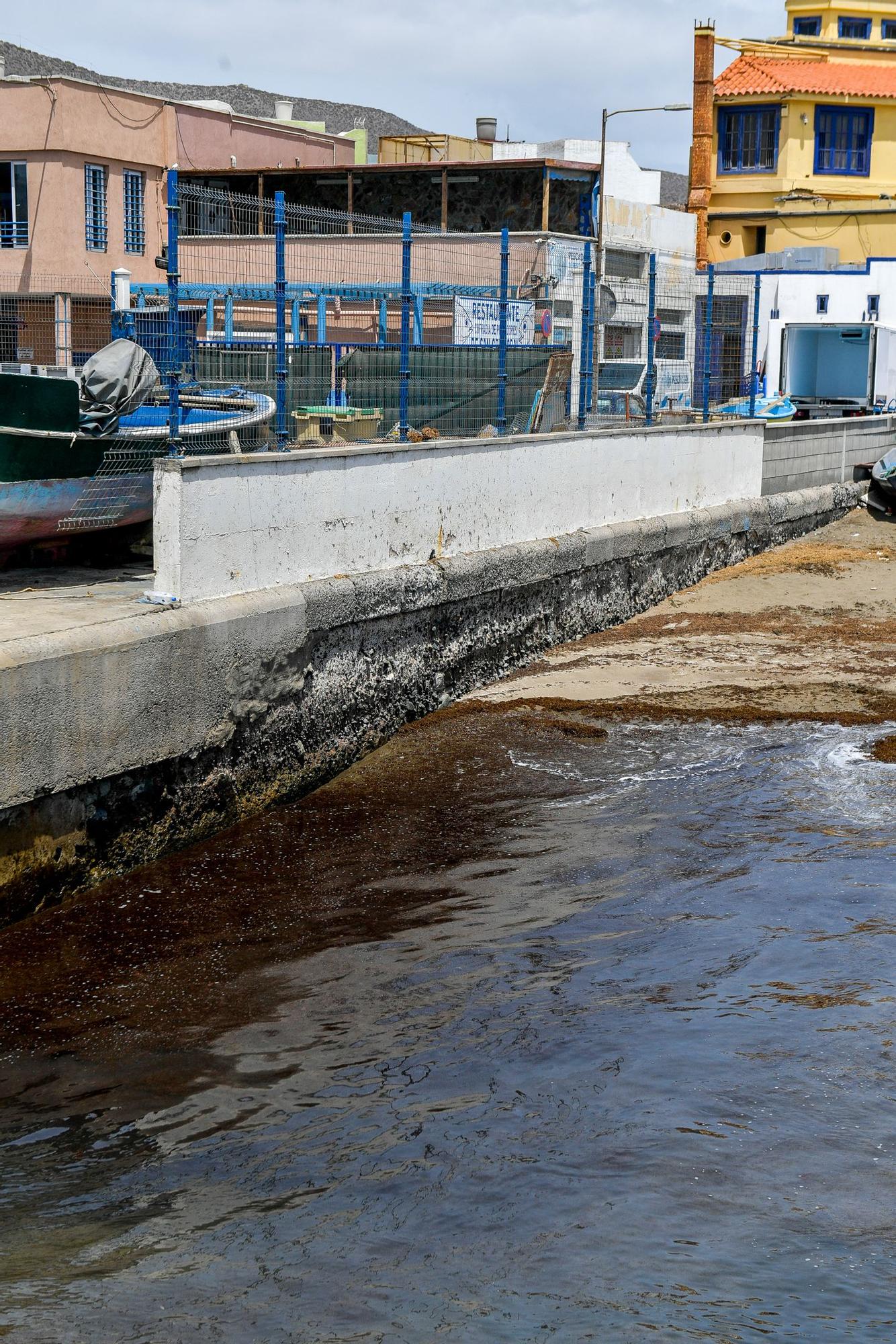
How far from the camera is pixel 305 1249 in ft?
12.6

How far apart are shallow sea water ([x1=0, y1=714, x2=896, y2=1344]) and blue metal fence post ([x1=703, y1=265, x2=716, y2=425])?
26.4 feet

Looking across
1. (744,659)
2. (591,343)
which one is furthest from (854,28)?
(744,659)

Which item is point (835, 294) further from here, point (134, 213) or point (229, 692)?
point (229, 692)

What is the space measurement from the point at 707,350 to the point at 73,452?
8.14 m

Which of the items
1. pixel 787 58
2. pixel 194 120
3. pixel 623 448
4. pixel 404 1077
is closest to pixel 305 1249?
pixel 404 1077

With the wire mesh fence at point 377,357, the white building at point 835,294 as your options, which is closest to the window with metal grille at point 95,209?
the wire mesh fence at point 377,357

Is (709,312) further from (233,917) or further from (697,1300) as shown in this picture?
(697,1300)

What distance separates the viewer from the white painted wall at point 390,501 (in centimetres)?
767

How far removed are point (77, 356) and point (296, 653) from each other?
18.1 metres

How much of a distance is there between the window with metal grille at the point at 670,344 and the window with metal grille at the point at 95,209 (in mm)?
17822

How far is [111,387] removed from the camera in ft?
31.0

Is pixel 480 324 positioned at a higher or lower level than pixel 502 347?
higher

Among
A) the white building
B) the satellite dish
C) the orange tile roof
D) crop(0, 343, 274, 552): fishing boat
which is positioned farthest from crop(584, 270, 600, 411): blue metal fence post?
the orange tile roof

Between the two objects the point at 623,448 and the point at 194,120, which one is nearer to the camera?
the point at 623,448
